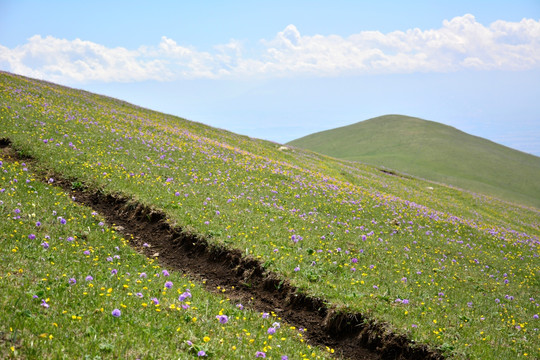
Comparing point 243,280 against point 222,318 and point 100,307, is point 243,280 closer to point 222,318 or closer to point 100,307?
point 222,318

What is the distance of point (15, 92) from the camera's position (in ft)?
93.4

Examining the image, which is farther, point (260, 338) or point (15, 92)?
point (15, 92)

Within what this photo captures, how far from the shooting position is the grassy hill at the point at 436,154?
7956cm

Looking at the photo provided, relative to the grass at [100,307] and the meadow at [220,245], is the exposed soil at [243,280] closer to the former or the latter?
the meadow at [220,245]

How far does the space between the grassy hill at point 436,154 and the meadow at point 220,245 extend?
194 feet

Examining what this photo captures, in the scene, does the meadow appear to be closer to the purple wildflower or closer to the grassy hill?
the purple wildflower

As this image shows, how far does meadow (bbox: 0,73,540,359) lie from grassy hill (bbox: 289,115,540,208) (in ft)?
194

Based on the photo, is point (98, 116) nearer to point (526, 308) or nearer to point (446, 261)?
point (446, 261)

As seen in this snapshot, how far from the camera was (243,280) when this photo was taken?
12086 mm

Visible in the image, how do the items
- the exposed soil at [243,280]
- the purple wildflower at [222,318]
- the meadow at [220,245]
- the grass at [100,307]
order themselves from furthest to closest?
1. the exposed soil at [243,280]
2. the purple wildflower at [222,318]
3. the meadow at [220,245]
4. the grass at [100,307]

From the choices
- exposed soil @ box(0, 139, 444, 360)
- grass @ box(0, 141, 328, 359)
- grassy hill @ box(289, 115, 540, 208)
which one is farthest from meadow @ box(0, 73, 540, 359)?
grassy hill @ box(289, 115, 540, 208)

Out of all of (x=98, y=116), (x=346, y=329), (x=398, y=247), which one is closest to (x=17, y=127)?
(x=98, y=116)

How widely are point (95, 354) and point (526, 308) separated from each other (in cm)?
1500

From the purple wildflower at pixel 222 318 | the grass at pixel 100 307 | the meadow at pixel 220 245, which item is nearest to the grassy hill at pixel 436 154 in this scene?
the meadow at pixel 220 245
